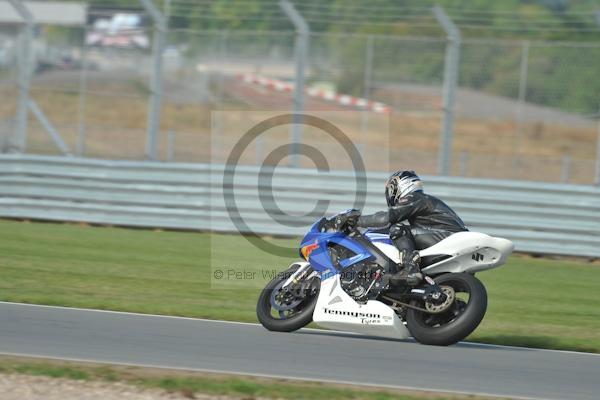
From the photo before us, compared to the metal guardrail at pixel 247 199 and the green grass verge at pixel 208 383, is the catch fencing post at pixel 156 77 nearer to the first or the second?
the metal guardrail at pixel 247 199

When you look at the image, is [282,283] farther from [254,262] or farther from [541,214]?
[541,214]

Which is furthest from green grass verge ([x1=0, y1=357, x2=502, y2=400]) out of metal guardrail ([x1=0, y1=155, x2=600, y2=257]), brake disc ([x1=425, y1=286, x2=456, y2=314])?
metal guardrail ([x1=0, y1=155, x2=600, y2=257])

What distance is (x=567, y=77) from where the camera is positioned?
18.9 m

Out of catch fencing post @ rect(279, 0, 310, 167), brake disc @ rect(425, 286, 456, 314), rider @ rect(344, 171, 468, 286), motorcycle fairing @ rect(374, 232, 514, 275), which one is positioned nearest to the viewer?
brake disc @ rect(425, 286, 456, 314)

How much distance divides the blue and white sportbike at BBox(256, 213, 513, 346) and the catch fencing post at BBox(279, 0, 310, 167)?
23.5ft

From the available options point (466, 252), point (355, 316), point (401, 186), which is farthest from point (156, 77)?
point (466, 252)

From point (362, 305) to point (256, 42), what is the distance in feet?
43.3

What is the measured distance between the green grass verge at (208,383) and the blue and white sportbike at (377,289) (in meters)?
1.58

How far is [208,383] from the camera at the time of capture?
6535mm

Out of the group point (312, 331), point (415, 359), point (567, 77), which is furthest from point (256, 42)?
point (415, 359)

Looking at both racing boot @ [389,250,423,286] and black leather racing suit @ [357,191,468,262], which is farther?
black leather racing suit @ [357,191,468,262]

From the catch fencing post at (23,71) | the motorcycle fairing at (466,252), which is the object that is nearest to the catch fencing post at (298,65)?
the catch fencing post at (23,71)

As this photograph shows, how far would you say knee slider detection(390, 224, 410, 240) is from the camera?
845 centimetres

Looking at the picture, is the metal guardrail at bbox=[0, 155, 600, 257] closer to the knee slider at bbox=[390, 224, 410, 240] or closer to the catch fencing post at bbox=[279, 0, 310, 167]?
the catch fencing post at bbox=[279, 0, 310, 167]
